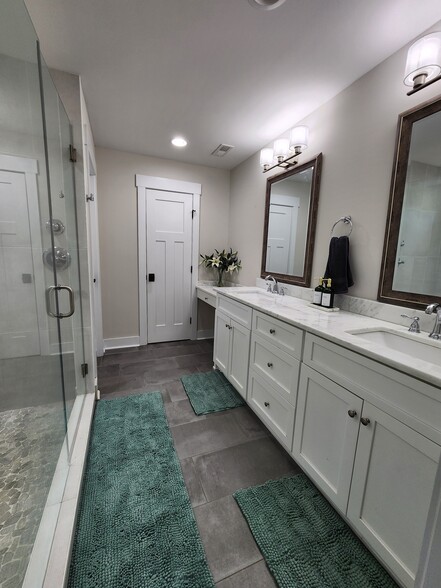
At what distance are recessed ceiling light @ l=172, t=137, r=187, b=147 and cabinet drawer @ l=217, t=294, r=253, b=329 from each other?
1637mm

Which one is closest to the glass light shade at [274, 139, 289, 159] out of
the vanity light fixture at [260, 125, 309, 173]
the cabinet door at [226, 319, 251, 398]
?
the vanity light fixture at [260, 125, 309, 173]

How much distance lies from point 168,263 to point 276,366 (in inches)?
85.4

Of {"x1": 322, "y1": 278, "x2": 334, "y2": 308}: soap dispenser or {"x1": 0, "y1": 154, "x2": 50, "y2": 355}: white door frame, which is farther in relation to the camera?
{"x1": 322, "y1": 278, "x2": 334, "y2": 308}: soap dispenser

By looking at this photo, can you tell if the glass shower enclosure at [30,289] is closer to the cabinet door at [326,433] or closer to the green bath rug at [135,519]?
the green bath rug at [135,519]

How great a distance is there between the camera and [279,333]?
1549 millimetres

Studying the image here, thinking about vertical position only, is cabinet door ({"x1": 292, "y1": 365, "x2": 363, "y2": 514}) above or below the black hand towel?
below

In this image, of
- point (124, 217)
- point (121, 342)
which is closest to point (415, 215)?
point (124, 217)

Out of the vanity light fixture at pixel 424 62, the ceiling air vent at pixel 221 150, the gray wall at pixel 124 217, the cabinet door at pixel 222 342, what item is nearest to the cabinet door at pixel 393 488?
the cabinet door at pixel 222 342

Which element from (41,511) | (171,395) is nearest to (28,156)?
(41,511)

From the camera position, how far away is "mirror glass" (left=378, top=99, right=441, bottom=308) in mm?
1263

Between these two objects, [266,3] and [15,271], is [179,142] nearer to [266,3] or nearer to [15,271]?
[266,3]

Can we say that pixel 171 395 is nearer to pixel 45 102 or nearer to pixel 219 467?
pixel 219 467

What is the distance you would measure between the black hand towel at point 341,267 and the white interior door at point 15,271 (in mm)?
1848

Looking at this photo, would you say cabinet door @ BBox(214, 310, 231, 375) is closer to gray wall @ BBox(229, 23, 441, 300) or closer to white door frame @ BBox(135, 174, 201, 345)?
gray wall @ BBox(229, 23, 441, 300)
